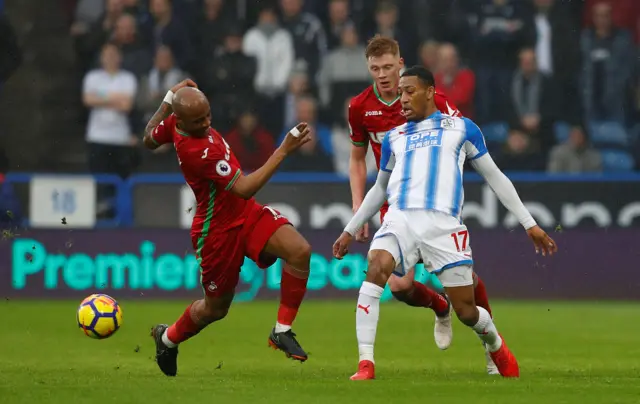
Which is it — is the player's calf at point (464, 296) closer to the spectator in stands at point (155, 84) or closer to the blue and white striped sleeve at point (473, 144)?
the blue and white striped sleeve at point (473, 144)

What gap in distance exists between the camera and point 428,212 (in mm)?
8203

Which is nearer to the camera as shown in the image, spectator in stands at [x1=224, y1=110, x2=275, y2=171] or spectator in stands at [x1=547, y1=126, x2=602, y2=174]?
spectator in stands at [x1=224, y1=110, x2=275, y2=171]

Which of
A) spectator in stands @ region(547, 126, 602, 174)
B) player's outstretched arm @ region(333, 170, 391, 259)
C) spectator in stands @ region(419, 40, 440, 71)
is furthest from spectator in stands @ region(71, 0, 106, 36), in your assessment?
player's outstretched arm @ region(333, 170, 391, 259)

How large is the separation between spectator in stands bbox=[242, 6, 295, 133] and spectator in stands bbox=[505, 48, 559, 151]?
317 centimetres

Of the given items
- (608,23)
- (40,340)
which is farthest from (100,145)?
(608,23)

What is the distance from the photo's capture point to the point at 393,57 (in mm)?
9469

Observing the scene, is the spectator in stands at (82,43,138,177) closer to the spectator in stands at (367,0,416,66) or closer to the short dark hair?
the spectator in stands at (367,0,416,66)

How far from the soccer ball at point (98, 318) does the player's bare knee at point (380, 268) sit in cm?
223

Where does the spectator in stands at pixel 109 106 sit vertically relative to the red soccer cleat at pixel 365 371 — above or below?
above

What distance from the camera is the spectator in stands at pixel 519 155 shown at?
1730cm

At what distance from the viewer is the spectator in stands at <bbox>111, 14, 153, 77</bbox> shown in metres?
17.6

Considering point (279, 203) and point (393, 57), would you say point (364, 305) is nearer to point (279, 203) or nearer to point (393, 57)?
point (393, 57)

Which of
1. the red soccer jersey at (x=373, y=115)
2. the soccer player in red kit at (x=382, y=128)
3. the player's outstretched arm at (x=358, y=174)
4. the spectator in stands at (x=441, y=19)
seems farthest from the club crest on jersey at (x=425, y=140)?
the spectator in stands at (x=441, y=19)

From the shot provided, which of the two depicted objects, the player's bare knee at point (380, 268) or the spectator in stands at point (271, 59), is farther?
the spectator in stands at point (271, 59)
